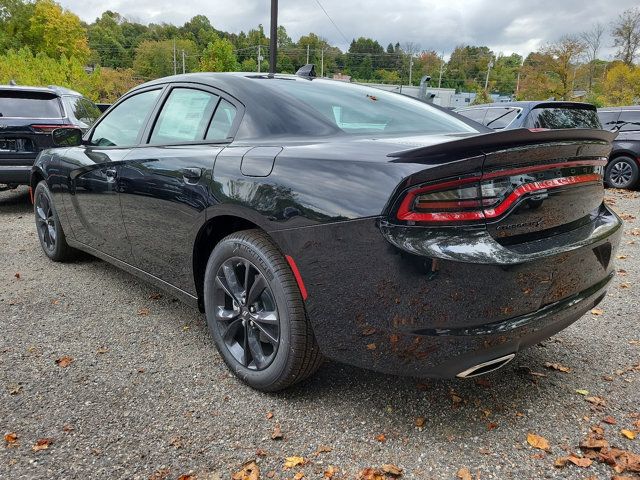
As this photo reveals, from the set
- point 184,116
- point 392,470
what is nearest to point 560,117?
point 184,116

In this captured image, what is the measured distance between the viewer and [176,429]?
213 cm

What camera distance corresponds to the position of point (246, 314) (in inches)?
94.2

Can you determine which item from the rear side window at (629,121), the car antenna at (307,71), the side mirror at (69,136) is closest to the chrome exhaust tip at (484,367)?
the car antenna at (307,71)

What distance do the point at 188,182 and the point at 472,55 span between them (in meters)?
99.5

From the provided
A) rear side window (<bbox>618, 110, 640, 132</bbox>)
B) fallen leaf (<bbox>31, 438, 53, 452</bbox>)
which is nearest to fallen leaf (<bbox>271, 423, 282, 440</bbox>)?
fallen leaf (<bbox>31, 438, 53, 452</bbox>)

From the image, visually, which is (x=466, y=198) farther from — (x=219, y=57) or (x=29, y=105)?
(x=219, y=57)

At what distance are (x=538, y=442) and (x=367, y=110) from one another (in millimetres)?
1776

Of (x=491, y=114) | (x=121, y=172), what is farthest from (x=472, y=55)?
(x=121, y=172)

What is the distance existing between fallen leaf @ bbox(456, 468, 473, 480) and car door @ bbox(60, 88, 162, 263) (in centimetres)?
239

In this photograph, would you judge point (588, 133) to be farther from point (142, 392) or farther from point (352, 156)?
point (142, 392)

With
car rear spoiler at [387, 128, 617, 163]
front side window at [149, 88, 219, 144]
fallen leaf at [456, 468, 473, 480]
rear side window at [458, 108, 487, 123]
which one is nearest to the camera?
car rear spoiler at [387, 128, 617, 163]

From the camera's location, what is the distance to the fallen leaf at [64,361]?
2682 mm

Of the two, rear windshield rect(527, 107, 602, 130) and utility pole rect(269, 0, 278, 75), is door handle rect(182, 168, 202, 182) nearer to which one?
rear windshield rect(527, 107, 602, 130)

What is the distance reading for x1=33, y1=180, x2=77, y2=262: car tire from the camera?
4375mm
